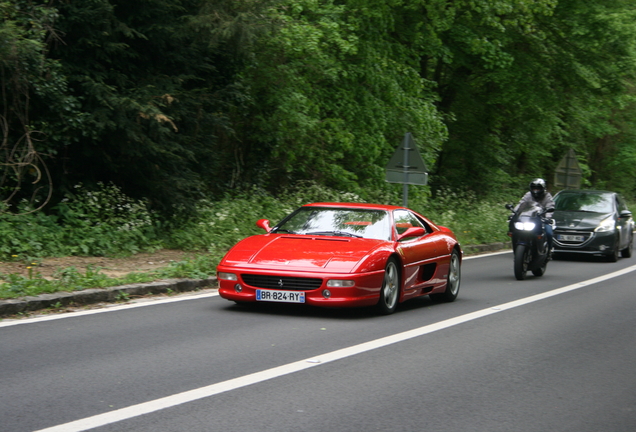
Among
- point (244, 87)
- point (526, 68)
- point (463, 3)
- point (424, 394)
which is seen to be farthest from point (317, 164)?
point (424, 394)

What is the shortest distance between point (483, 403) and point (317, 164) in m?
16.6

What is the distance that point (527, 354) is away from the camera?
25.8ft

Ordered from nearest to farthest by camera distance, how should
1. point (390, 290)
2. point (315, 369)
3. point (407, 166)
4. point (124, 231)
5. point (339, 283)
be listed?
point (315, 369) < point (339, 283) < point (390, 290) < point (124, 231) < point (407, 166)

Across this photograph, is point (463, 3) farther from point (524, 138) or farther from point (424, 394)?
point (424, 394)

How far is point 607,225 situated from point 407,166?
562 centimetres

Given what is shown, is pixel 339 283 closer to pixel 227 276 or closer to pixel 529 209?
pixel 227 276

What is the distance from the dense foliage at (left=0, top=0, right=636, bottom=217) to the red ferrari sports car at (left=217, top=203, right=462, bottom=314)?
5792 mm

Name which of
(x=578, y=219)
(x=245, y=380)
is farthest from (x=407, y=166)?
(x=245, y=380)

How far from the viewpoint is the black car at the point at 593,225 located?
19.8 m

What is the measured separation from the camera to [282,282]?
9250 mm

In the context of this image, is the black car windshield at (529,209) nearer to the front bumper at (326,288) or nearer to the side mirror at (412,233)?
the side mirror at (412,233)

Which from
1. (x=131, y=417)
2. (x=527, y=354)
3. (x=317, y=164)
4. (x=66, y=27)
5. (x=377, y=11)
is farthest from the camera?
(x=377, y=11)

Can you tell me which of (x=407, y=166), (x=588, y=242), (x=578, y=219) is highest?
(x=407, y=166)

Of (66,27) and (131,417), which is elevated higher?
(66,27)
